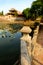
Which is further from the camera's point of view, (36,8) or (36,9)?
(36,9)

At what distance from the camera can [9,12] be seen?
8588 centimetres

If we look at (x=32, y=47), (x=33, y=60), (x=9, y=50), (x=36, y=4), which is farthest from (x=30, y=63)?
(x=36, y=4)

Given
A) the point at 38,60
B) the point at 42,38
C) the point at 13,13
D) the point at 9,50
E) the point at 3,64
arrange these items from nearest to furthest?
the point at 38,60 < the point at 42,38 < the point at 3,64 < the point at 9,50 < the point at 13,13

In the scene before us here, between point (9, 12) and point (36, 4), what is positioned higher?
point (36, 4)

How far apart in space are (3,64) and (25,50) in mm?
9699

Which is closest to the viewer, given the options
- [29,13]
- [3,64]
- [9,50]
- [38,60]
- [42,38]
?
[38,60]

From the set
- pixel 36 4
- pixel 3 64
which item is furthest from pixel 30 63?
pixel 36 4

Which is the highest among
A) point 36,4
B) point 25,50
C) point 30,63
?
point 25,50

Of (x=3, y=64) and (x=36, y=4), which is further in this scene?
(x=36, y=4)

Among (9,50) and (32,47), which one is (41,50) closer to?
(32,47)

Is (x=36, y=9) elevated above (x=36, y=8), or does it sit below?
below

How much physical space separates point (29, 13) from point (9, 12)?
17136 millimetres

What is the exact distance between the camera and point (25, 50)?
392 cm

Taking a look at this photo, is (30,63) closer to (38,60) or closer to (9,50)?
(38,60)
